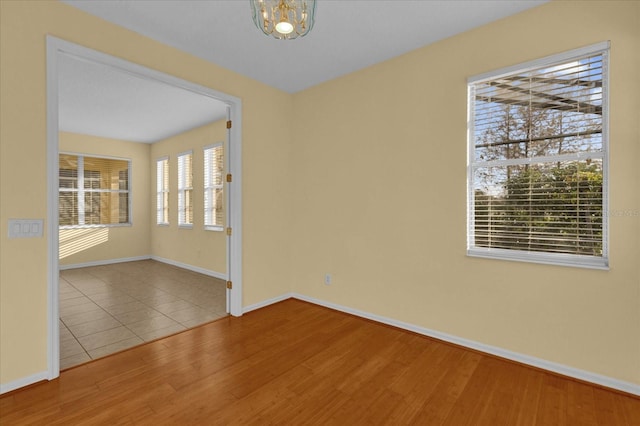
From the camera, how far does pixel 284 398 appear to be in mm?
1981

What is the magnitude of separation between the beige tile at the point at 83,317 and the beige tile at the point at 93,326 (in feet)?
0.31

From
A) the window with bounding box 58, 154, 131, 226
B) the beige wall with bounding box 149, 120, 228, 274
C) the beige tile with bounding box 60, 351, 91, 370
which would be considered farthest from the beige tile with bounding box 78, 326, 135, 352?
the window with bounding box 58, 154, 131, 226

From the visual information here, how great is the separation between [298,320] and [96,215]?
18.8 feet

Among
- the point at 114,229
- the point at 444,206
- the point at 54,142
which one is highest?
the point at 54,142

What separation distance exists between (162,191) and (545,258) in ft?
23.0

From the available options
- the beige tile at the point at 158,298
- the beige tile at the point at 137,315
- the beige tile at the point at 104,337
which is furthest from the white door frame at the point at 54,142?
the beige tile at the point at 158,298

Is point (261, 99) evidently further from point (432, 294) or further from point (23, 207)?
point (432, 294)

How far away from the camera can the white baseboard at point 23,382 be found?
2.00 m

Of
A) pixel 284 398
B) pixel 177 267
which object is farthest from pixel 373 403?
pixel 177 267

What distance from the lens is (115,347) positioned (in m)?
2.66

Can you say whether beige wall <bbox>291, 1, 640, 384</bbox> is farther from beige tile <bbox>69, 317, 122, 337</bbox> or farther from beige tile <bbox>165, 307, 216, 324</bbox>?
beige tile <bbox>69, 317, 122, 337</bbox>

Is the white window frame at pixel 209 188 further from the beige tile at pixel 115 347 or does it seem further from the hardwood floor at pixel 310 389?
the hardwood floor at pixel 310 389

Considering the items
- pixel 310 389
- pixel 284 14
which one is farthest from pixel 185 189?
pixel 284 14

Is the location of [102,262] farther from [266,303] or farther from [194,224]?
[266,303]
